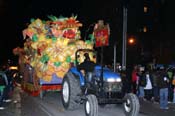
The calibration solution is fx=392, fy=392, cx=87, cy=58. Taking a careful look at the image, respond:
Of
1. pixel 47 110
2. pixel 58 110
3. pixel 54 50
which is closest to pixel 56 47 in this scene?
pixel 54 50

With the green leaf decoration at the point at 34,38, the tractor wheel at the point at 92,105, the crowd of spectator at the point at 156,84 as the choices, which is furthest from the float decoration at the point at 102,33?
the green leaf decoration at the point at 34,38

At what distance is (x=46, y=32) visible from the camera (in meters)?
20.8

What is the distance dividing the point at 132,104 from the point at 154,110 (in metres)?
3.70

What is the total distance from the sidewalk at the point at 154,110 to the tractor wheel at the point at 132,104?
6.37 feet

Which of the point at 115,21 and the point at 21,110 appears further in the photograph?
the point at 115,21

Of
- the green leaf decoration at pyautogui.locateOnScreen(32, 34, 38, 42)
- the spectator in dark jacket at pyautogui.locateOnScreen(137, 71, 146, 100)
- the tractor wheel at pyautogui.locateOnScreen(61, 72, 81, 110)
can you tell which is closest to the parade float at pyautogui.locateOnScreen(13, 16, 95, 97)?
the green leaf decoration at pyautogui.locateOnScreen(32, 34, 38, 42)

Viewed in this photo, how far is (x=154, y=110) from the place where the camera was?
16.1m

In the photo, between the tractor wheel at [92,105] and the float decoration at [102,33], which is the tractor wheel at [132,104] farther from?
the float decoration at [102,33]

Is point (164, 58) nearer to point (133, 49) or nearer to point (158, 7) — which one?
point (133, 49)

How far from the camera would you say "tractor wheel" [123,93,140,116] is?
12609mm

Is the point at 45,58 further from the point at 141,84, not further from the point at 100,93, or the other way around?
the point at 100,93

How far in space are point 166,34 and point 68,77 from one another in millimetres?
44680

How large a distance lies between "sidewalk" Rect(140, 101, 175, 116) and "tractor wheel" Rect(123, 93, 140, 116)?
76.4 inches

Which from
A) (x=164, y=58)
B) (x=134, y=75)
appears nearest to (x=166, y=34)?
(x=164, y=58)
